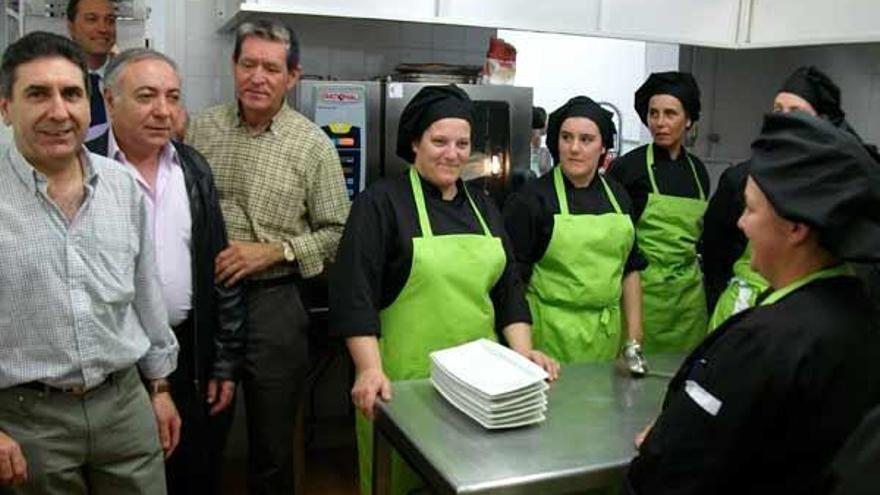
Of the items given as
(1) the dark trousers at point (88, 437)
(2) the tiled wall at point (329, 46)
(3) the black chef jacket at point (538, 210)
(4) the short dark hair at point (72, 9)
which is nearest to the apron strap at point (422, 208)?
(3) the black chef jacket at point (538, 210)

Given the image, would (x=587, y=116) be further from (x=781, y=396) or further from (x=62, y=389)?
(x=62, y=389)

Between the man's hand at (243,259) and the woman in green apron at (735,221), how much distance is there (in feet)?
4.13

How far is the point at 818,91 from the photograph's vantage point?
7.30ft

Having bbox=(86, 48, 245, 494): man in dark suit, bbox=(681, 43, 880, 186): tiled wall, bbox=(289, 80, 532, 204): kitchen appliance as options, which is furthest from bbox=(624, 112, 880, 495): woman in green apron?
bbox=(681, 43, 880, 186): tiled wall

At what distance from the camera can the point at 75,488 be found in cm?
155

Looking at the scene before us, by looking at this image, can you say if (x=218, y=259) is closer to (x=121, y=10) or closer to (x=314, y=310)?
(x=314, y=310)

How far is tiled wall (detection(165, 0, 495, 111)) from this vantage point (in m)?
3.03

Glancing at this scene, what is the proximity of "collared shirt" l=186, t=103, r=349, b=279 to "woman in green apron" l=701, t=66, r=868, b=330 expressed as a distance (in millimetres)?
1139

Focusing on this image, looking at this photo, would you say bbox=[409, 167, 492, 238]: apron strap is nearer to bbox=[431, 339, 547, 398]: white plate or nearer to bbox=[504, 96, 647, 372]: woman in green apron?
bbox=[504, 96, 647, 372]: woman in green apron

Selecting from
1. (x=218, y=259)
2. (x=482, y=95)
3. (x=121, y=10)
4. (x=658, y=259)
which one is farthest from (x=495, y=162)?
(x=121, y=10)

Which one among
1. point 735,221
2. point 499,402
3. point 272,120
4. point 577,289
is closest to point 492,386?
point 499,402

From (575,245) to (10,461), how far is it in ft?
4.84

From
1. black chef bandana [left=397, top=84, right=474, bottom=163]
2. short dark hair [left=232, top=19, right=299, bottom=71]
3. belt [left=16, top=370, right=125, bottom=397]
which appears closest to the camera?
belt [left=16, top=370, right=125, bottom=397]

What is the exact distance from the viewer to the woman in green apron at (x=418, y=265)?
6.32 ft
